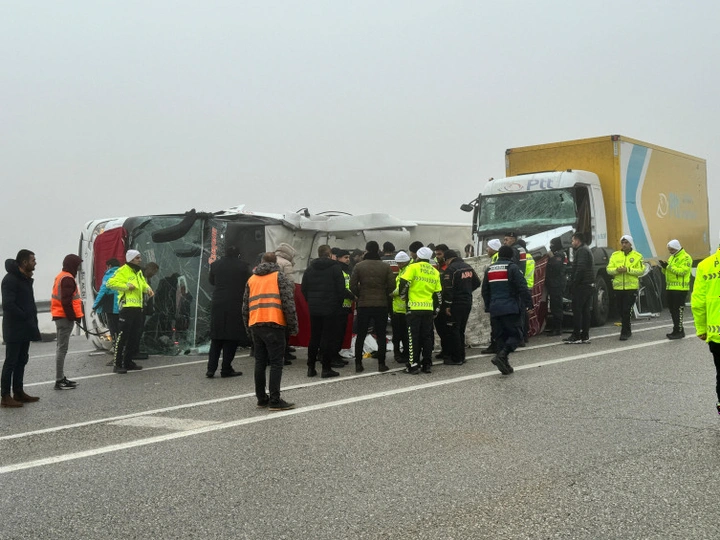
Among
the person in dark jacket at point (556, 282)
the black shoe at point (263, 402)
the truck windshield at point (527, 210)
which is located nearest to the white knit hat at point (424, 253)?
the black shoe at point (263, 402)

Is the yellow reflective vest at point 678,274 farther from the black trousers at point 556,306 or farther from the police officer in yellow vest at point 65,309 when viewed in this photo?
the police officer in yellow vest at point 65,309

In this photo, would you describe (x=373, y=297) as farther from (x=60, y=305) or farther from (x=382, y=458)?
(x=382, y=458)

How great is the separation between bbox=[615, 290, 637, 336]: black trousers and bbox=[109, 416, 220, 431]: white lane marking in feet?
27.1

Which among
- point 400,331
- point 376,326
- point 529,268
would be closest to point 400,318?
point 400,331

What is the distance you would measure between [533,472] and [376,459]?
118cm

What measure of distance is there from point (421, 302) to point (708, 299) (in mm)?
4906

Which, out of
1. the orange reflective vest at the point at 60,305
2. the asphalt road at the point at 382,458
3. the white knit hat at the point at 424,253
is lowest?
the asphalt road at the point at 382,458

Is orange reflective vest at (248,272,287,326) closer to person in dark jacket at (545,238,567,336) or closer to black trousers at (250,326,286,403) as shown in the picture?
black trousers at (250,326,286,403)

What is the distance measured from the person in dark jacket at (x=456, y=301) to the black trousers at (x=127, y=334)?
4498 millimetres

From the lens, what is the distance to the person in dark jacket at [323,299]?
1173 cm

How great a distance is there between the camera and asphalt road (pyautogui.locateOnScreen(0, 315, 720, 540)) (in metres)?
5.09

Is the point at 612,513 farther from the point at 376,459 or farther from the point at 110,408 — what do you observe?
the point at 110,408

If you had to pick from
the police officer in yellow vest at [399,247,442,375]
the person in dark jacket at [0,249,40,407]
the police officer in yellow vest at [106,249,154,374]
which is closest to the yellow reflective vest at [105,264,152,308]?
the police officer in yellow vest at [106,249,154,374]

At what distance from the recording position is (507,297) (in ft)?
36.7
